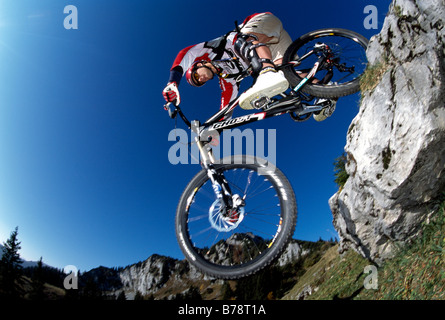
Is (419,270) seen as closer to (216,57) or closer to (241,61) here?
(241,61)

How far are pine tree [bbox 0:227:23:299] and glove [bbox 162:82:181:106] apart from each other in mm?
70401

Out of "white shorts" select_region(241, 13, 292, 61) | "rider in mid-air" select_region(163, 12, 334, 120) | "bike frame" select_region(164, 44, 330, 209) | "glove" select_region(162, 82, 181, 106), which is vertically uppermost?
"white shorts" select_region(241, 13, 292, 61)

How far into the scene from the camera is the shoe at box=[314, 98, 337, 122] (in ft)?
16.5

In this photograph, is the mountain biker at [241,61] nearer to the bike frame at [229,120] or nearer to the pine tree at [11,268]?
the bike frame at [229,120]

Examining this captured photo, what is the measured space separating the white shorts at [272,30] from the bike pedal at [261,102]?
1528mm

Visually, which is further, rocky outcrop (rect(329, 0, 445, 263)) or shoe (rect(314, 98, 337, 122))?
rocky outcrop (rect(329, 0, 445, 263))

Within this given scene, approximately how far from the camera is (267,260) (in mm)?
3586

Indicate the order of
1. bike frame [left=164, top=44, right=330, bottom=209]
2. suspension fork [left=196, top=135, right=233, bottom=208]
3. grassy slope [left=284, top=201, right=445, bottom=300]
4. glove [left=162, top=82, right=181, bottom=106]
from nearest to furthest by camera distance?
Result: suspension fork [left=196, top=135, right=233, bottom=208] → bike frame [left=164, top=44, right=330, bottom=209] → glove [left=162, top=82, right=181, bottom=106] → grassy slope [left=284, top=201, right=445, bottom=300]

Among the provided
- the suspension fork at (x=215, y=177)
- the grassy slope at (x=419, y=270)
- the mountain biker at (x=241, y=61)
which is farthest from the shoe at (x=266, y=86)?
the grassy slope at (x=419, y=270)

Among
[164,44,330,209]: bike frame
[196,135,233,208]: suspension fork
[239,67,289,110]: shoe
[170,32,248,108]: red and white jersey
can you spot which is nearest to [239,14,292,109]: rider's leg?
[239,67,289,110]: shoe

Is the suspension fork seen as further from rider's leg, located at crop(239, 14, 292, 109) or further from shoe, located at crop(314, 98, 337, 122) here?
shoe, located at crop(314, 98, 337, 122)

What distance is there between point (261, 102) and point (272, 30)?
189 centimetres

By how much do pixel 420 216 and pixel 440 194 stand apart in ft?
3.21
